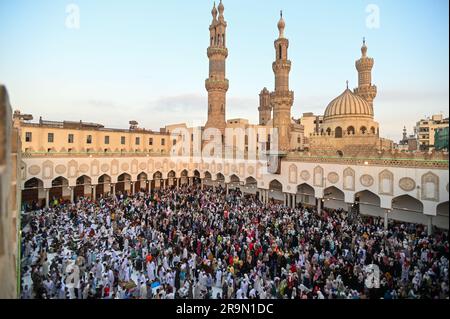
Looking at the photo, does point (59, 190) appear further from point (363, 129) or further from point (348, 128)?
point (363, 129)

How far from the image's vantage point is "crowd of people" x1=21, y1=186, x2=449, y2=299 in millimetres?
8625

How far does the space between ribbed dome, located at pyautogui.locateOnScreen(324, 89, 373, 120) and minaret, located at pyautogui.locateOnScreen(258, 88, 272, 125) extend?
23.6m

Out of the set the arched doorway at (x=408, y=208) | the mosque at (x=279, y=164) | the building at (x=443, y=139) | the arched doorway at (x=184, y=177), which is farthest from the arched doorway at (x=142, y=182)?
the building at (x=443, y=139)

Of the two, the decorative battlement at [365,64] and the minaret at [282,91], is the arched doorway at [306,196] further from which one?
the decorative battlement at [365,64]

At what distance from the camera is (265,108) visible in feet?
162

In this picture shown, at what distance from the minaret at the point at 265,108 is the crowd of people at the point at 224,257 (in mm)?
33138

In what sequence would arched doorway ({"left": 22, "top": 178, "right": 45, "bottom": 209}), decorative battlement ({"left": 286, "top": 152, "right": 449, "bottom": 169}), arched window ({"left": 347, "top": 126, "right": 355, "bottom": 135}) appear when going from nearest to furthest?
decorative battlement ({"left": 286, "top": 152, "right": 449, "bottom": 169}) < arched doorway ({"left": 22, "top": 178, "right": 45, "bottom": 209}) < arched window ({"left": 347, "top": 126, "right": 355, "bottom": 135})

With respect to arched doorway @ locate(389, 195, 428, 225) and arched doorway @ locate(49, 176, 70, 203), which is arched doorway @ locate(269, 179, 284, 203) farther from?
arched doorway @ locate(49, 176, 70, 203)

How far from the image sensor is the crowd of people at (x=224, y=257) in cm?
862

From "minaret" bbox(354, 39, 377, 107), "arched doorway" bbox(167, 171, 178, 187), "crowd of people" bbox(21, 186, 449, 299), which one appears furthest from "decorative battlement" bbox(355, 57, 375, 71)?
"arched doorway" bbox(167, 171, 178, 187)

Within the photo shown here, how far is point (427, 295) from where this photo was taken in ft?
24.1

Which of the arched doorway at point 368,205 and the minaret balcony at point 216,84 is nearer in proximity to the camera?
the arched doorway at point 368,205
